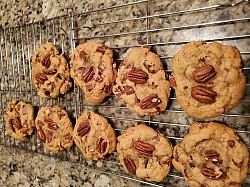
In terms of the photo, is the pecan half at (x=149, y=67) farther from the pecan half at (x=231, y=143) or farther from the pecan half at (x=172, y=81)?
the pecan half at (x=231, y=143)

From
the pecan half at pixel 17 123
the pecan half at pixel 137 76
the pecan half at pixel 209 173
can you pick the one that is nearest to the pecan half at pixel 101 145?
the pecan half at pixel 137 76

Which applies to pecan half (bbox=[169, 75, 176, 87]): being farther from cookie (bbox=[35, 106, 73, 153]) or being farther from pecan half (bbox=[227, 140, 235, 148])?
cookie (bbox=[35, 106, 73, 153])

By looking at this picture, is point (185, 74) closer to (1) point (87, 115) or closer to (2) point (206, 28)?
(2) point (206, 28)

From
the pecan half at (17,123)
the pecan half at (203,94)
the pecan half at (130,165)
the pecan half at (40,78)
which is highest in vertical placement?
the pecan half at (40,78)

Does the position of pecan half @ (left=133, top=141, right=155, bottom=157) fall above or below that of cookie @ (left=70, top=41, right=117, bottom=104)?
below

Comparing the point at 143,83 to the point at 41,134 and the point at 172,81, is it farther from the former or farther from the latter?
the point at 41,134

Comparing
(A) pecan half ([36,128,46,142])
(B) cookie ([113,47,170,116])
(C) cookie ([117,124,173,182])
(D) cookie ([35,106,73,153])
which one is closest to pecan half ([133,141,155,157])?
(C) cookie ([117,124,173,182])

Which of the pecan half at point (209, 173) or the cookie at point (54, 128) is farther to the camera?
the cookie at point (54, 128)
